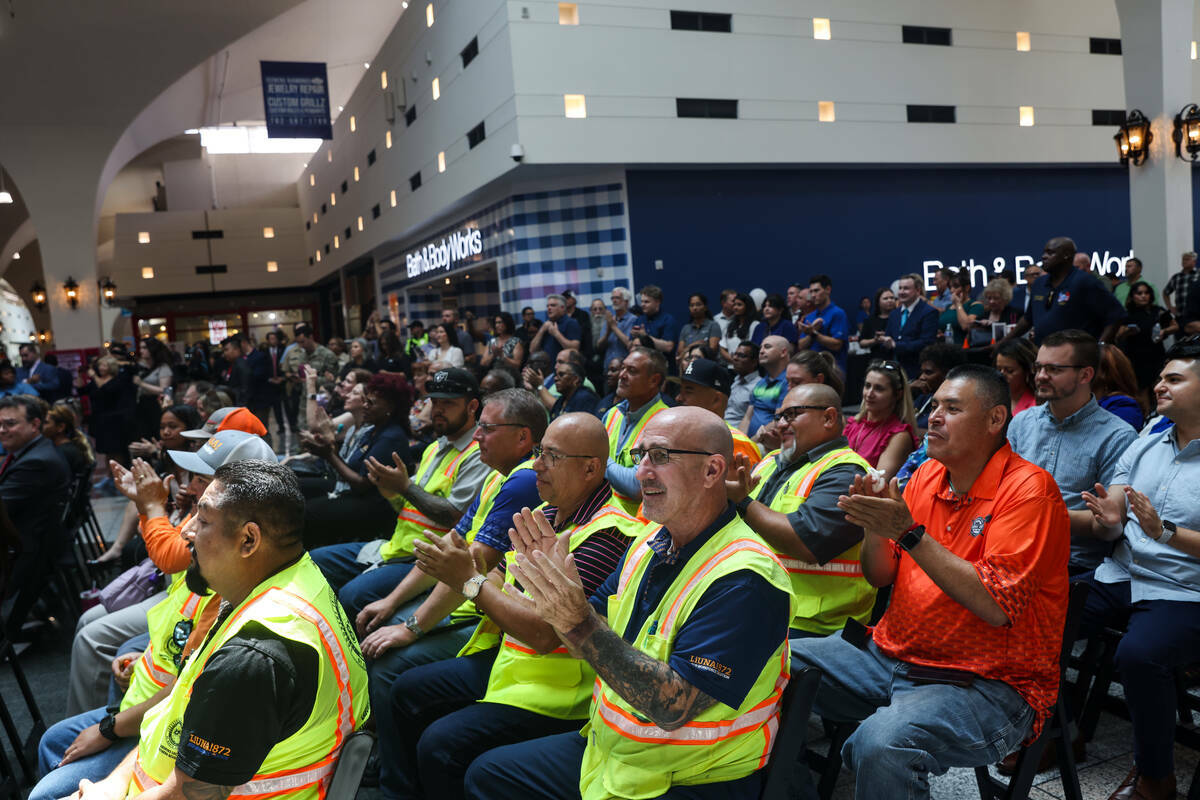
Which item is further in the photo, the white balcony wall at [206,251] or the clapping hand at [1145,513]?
the white balcony wall at [206,251]


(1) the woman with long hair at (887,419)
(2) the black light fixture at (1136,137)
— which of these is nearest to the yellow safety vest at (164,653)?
(1) the woman with long hair at (887,419)

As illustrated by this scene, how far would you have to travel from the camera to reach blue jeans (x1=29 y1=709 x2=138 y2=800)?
243 centimetres

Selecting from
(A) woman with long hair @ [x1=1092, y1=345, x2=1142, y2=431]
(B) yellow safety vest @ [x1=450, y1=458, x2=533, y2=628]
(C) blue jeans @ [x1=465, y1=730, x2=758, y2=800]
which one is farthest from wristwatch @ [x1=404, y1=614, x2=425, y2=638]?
(A) woman with long hair @ [x1=1092, y1=345, x2=1142, y2=431]

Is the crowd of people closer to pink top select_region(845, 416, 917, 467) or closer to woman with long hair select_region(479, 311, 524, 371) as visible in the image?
pink top select_region(845, 416, 917, 467)

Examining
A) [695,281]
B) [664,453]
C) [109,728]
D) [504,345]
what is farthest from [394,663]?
[695,281]

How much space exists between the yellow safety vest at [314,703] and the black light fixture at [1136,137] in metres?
11.6

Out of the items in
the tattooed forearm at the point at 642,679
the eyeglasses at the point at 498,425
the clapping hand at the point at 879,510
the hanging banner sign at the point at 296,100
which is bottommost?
the tattooed forearm at the point at 642,679

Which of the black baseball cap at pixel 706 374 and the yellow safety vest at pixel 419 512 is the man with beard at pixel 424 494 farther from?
the black baseball cap at pixel 706 374

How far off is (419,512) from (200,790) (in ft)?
7.32

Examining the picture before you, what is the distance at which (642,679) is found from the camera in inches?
72.6

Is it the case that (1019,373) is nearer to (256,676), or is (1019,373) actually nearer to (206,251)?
(256,676)

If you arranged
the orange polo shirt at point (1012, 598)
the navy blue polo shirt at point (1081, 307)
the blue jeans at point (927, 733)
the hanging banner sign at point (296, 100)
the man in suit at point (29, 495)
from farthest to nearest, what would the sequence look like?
1. the hanging banner sign at point (296, 100)
2. the navy blue polo shirt at point (1081, 307)
3. the man in suit at point (29, 495)
4. the orange polo shirt at point (1012, 598)
5. the blue jeans at point (927, 733)

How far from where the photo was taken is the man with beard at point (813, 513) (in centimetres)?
284

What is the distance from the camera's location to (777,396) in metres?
5.70
